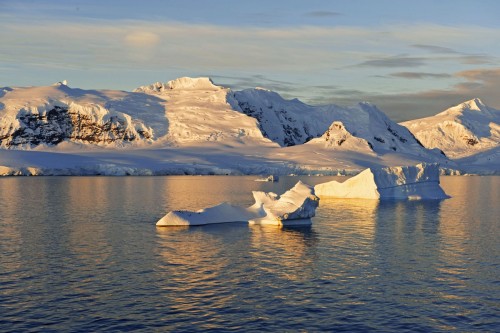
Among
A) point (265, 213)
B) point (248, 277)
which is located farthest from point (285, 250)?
point (265, 213)

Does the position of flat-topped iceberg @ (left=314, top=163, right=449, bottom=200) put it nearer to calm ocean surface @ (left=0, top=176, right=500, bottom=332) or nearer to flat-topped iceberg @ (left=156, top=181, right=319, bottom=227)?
calm ocean surface @ (left=0, top=176, right=500, bottom=332)

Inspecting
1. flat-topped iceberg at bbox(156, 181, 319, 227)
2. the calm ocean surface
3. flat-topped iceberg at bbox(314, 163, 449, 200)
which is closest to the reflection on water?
the calm ocean surface

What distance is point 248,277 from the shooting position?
973 inches

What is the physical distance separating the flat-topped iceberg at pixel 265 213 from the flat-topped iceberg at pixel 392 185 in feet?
85.8

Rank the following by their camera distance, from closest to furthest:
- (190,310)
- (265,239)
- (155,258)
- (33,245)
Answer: (190,310) < (155,258) < (33,245) < (265,239)

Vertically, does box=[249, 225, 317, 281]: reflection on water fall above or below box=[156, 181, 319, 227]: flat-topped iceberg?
below

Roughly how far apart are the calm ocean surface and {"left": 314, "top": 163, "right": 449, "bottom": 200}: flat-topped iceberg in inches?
964

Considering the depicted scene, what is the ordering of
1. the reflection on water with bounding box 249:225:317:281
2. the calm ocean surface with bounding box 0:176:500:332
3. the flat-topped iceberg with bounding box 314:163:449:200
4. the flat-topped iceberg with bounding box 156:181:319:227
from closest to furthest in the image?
the calm ocean surface with bounding box 0:176:500:332, the reflection on water with bounding box 249:225:317:281, the flat-topped iceberg with bounding box 156:181:319:227, the flat-topped iceberg with bounding box 314:163:449:200

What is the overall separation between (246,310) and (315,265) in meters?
7.86

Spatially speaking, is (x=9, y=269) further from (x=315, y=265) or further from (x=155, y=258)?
(x=315, y=265)

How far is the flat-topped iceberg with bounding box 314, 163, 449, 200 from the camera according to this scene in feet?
224

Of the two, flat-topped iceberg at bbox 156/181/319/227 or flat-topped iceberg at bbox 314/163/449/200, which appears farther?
flat-topped iceberg at bbox 314/163/449/200

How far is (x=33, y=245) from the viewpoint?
32.5 metres

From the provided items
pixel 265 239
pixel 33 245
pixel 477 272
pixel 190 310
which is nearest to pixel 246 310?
pixel 190 310
